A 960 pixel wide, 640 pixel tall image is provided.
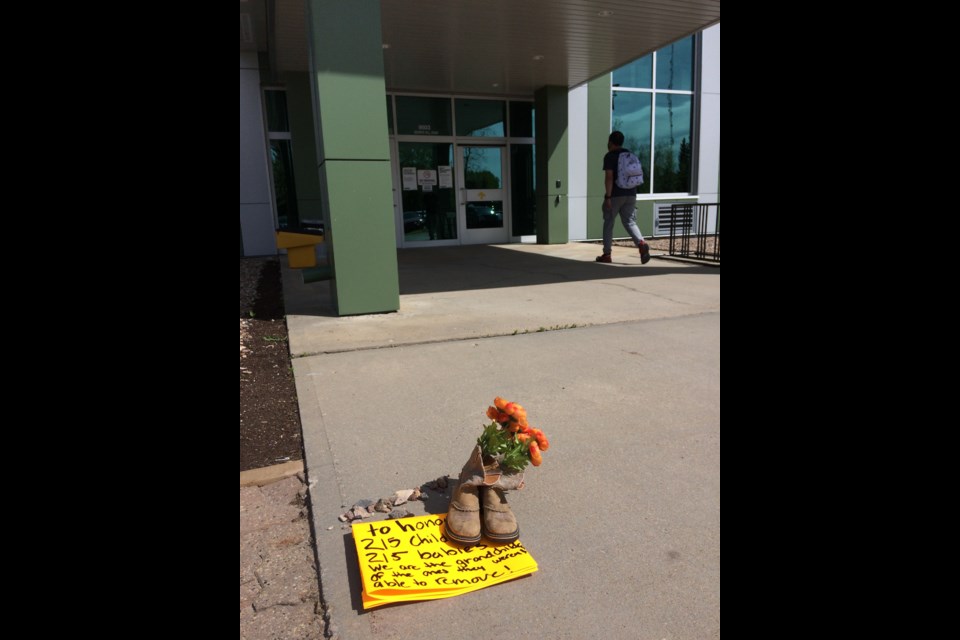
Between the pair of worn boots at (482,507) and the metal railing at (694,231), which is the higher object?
the metal railing at (694,231)

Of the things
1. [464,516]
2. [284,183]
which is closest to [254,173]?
[284,183]

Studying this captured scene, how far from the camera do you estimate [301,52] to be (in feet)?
31.0

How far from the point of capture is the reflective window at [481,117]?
499 inches

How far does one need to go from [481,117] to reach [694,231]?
6.09 metres

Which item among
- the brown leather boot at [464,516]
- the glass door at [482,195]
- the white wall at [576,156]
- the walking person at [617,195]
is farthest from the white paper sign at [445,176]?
the brown leather boot at [464,516]

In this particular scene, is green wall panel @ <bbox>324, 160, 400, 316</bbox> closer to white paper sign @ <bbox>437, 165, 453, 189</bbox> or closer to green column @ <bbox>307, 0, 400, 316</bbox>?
green column @ <bbox>307, 0, 400, 316</bbox>

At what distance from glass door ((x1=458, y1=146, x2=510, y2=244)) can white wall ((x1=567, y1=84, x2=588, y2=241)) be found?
4.90 feet

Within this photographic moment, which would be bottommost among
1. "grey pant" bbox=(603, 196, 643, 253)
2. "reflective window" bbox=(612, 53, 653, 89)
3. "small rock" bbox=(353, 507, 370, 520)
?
"small rock" bbox=(353, 507, 370, 520)

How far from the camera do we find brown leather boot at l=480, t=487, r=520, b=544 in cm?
207

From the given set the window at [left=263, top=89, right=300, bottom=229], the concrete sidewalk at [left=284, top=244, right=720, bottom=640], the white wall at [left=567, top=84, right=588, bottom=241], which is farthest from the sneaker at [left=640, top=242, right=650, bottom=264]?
the window at [left=263, top=89, right=300, bottom=229]

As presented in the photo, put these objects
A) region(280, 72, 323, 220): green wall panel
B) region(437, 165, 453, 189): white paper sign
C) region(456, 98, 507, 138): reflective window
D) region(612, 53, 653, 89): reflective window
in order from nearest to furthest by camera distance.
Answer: region(280, 72, 323, 220): green wall panel → region(437, 165, 453, 189): white paper sign → region(456, 98, 507, 138): reflective window → region(612, 53, 653, 89): reflective window

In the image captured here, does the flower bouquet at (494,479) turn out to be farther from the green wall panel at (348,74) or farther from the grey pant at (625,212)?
the grey pant at (625,212)

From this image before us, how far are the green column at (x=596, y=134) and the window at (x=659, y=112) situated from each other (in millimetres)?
263
